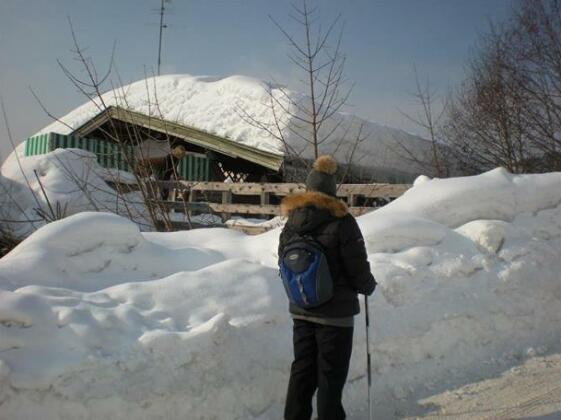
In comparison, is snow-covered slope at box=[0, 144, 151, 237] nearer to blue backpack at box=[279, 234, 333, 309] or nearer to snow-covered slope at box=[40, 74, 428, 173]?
snow-covered slope at box=[40, 74, 428, 173]

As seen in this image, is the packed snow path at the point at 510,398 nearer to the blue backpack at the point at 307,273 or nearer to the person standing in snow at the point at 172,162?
the blue backpack at the point at 307,273

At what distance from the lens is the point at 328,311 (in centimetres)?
302

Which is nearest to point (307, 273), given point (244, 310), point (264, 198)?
point (244, 310)

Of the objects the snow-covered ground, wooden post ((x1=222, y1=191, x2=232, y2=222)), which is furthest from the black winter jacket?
wooden post ((x1=222, y1=191, x2=232, y2=222))

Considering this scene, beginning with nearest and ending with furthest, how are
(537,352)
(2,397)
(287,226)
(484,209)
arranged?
(2,397)
(287,226)
(537,352)
(484,209)

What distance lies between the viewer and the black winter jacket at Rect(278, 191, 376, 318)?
3020 millimetres

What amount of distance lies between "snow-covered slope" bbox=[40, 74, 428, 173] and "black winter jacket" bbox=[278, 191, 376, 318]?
6905mm

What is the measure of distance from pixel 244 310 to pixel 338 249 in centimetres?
130

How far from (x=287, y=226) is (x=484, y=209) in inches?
149

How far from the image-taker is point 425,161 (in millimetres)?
12609

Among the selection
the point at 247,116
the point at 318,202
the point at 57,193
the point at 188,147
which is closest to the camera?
the point at 318,202

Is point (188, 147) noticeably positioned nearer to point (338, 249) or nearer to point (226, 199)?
point (226, 199)

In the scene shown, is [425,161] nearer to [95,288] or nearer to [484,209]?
[484,209]

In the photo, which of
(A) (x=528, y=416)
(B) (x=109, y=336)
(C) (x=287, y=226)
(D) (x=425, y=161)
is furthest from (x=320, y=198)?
(D) (x=425, y=161)
